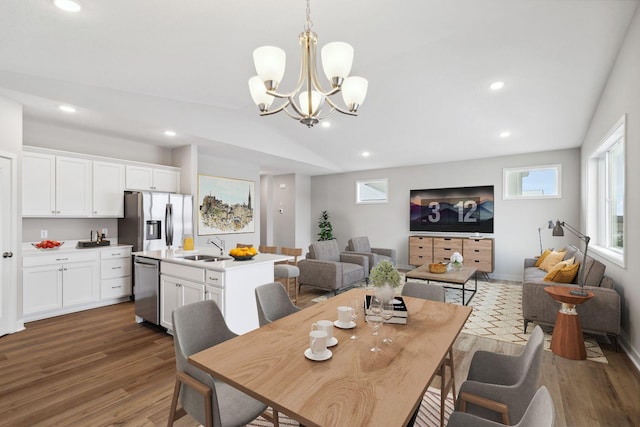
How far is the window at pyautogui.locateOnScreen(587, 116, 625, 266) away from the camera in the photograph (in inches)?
146

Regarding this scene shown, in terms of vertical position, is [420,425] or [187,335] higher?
[187,335]

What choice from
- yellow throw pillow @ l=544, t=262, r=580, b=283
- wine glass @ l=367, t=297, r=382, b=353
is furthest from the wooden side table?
wine glass @ l=367, t=297, r=382, b=353

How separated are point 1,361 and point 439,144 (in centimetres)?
693

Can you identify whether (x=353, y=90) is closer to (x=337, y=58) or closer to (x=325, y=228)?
(x=337, y=58)

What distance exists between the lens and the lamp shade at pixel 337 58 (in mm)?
1955

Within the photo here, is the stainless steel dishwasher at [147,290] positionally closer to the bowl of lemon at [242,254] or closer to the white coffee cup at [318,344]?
the bowl of lemon at [242,254]

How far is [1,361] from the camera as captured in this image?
112 inches

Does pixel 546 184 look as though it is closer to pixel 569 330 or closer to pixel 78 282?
pixel 569 330

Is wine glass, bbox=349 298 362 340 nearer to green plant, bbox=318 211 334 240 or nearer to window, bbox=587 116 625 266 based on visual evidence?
window, bbox=587 116 625 266

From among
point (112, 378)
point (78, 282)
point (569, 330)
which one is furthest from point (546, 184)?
point (78, 282)

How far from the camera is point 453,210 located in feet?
23.0

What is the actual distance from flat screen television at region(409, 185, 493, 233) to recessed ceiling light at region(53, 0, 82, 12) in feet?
22.2

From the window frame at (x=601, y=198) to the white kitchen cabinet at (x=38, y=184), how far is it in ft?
23.2

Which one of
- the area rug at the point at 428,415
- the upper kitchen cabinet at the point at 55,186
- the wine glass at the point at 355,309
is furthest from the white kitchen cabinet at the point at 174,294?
the upper kitchen cabinet at the point at 55,186
